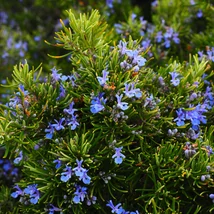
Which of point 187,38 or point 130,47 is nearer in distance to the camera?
point 130,47

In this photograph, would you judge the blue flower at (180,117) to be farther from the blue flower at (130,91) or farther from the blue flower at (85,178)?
the blue flower at (85,178)

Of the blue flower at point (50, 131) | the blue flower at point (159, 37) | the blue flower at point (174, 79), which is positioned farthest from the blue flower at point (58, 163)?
the blue flower at point (159, 37)

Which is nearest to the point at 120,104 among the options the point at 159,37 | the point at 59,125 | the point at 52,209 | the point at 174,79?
the point at 59,125

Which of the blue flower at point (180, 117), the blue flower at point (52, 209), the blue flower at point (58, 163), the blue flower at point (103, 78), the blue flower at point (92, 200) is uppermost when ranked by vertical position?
the blue flower at point (103, 78)

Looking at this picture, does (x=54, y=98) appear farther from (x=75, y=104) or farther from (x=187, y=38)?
(x=187, y=38)

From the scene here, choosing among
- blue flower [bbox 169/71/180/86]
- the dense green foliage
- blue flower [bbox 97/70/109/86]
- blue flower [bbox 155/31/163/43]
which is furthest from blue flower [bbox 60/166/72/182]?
blue flower [bbox 155/31/163/43]

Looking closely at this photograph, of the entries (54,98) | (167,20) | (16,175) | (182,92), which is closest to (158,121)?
(182,92)

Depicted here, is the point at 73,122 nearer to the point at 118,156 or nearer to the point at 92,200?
the point at 118,156
